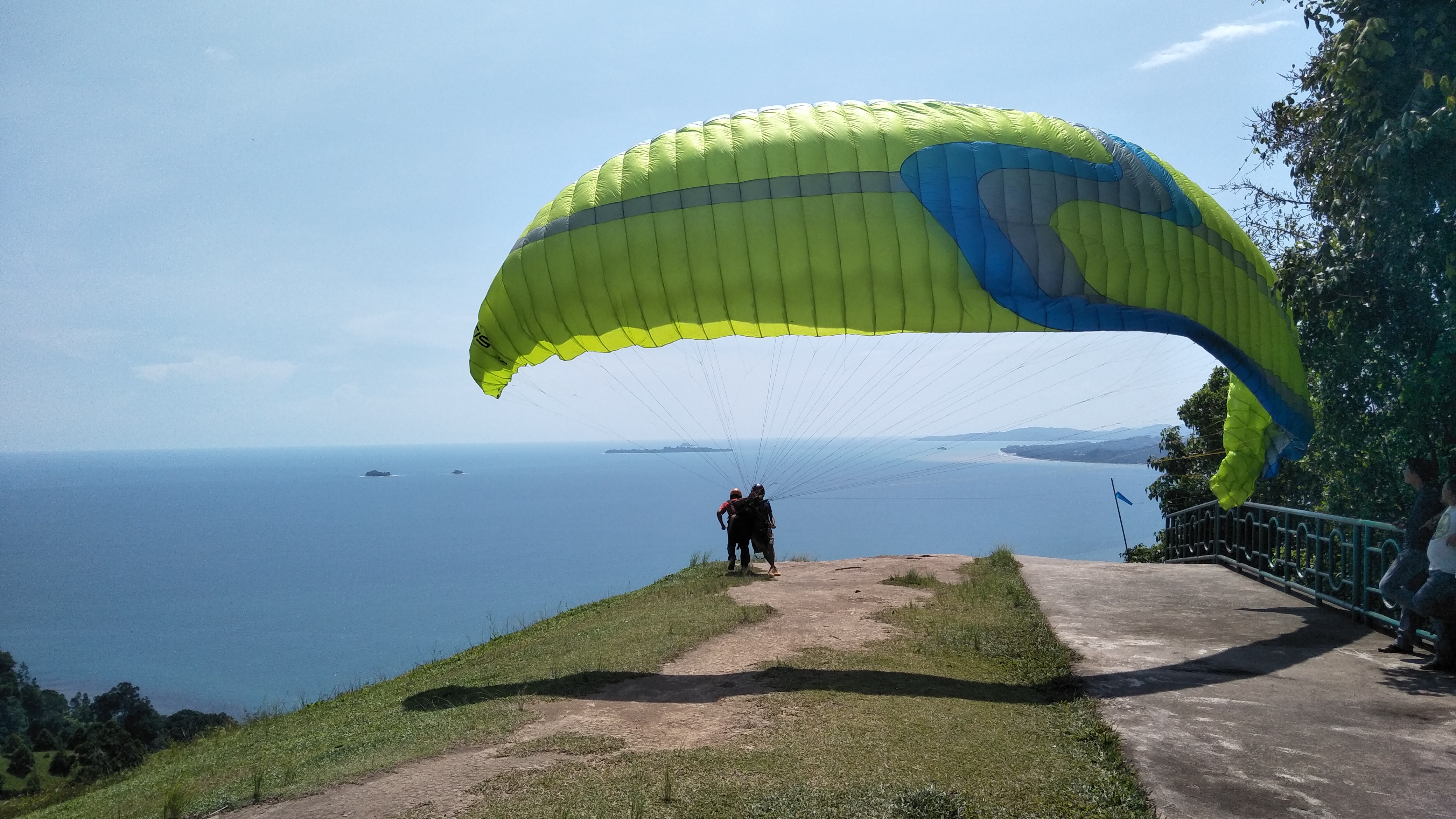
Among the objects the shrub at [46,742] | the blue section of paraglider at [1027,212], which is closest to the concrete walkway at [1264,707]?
the blue section of paraglider at [1027,212]

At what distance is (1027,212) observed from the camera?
7.42m

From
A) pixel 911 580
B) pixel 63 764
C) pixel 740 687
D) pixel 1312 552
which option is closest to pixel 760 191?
pixel 740 687

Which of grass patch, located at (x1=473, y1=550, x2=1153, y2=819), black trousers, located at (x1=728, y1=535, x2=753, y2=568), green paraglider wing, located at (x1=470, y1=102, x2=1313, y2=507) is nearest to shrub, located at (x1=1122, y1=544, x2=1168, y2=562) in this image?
black trousers, located at (x1=728, y1=535, x2=753, y2=568)

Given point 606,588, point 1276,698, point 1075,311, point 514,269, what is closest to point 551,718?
point 514,269

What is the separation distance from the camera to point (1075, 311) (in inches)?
298

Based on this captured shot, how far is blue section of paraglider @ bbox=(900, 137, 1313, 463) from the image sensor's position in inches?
291

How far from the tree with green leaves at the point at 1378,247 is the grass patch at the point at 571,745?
7885 millimetres

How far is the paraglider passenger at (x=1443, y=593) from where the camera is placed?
5934mm

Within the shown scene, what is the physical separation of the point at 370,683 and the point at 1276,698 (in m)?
10.1

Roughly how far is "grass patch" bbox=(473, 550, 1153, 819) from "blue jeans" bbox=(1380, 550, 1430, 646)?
102 inches

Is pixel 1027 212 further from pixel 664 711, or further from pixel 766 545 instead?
pixel 766 545

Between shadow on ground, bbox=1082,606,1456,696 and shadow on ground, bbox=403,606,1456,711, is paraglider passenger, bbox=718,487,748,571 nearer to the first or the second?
shadow on ground, bbox=403,606,1456,711

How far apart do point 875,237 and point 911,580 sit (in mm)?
5284

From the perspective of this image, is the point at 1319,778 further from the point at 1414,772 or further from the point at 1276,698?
the point at 1276,698
